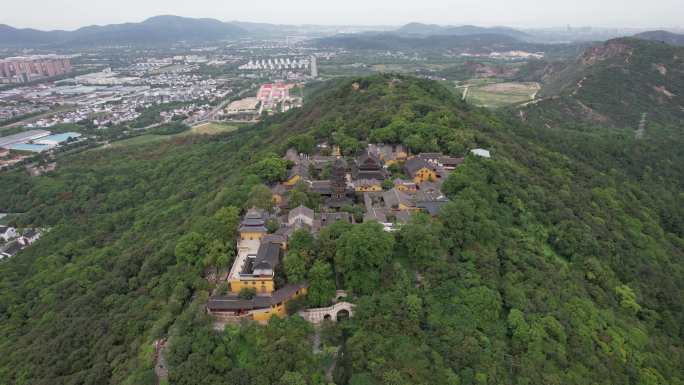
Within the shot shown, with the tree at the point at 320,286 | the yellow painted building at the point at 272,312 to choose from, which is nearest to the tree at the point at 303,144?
the tree at the point at 320,286

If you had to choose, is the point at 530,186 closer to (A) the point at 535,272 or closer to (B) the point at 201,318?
(A) the point at 535,272

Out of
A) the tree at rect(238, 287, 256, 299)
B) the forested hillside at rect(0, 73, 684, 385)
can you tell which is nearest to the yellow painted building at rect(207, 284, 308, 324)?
the tree at rect(238, 287, 256, 299)

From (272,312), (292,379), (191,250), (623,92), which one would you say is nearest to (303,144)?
(191,250)

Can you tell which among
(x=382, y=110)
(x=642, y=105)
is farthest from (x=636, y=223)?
(x=642, y=105)

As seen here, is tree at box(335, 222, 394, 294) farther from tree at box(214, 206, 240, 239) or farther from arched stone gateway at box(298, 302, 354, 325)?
tree at box(214, 206, 240, 239)

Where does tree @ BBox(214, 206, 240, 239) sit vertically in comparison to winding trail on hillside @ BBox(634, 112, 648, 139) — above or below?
above

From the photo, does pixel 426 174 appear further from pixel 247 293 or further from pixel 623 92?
pixel 623 92
